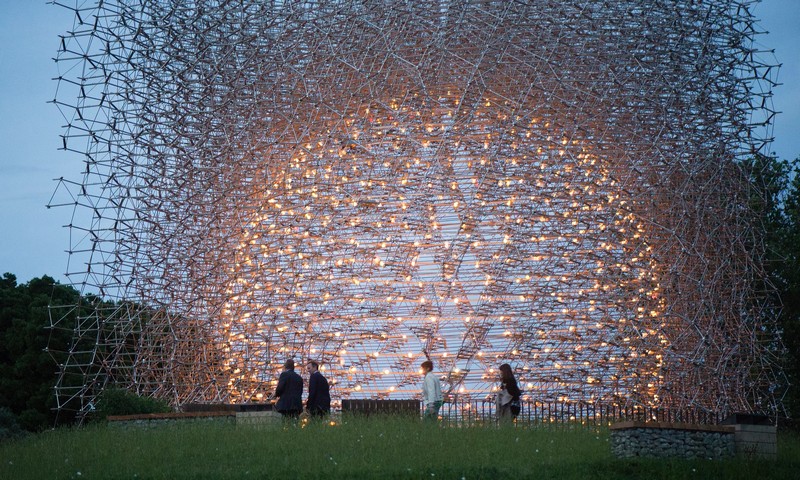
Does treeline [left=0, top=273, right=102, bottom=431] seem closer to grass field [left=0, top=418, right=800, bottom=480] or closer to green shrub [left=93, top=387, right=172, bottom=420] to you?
green shrub [left=93, top=387, right=172, bottom=420]

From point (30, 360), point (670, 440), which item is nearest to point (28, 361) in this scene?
point (30, 360)

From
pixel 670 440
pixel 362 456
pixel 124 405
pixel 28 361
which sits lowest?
pixel 362 456

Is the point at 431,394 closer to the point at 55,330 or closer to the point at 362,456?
the point at 362,456

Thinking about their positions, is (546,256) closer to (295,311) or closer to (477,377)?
(477,377)

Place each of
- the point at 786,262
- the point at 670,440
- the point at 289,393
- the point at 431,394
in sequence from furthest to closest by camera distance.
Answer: the point at 786,262, the point at 289,393, the point at 431,394, the point at 670,440

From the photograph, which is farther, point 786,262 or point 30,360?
point 30,360

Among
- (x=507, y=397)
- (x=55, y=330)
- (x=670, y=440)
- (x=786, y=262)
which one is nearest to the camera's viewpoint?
(x=670, y=440)

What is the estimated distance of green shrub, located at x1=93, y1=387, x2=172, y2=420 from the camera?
59.4ft

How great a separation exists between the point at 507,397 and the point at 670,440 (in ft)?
9.92

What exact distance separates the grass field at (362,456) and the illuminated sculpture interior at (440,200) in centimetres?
477

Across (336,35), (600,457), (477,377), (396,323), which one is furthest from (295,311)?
(600,457)

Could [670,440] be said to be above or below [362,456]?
above

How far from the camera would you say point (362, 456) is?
12211mm

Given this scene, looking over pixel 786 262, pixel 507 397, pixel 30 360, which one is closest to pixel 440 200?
pixel 507 397
